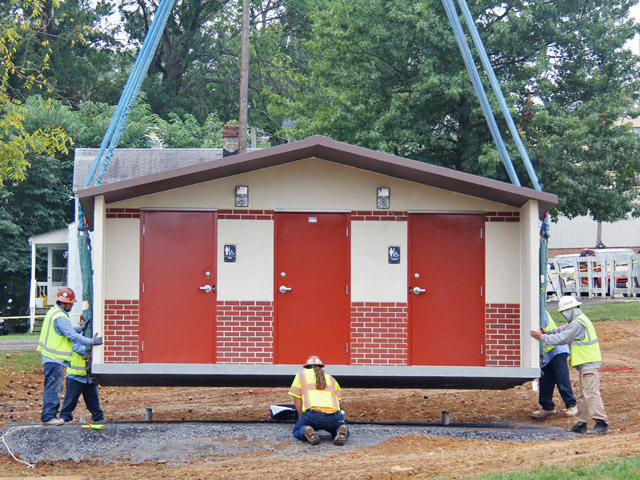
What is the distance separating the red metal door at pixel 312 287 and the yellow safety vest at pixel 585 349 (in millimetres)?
3241

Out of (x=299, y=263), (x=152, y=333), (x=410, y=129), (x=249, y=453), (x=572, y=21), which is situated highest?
(x=572, y=21)

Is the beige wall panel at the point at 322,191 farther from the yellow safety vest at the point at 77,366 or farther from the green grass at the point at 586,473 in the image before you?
the green grass at the point at 586,473

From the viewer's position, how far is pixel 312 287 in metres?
12.6

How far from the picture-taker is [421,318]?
12.6 metres

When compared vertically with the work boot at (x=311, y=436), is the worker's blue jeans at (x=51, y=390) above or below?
above

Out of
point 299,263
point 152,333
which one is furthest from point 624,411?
point 152,333

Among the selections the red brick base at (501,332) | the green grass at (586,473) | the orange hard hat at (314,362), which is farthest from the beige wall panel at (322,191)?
the green grass at (586,473)

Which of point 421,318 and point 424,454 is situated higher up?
point 421,318

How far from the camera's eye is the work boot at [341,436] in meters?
11.3

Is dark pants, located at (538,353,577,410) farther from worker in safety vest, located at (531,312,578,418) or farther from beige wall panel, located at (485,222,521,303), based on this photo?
beige wall panel, located at (485,222,521,303)

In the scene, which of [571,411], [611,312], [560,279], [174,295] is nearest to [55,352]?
[174,295]

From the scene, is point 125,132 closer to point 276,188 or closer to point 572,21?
point 572,21

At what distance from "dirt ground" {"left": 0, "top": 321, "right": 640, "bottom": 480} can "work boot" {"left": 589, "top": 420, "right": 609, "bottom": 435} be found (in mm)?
175

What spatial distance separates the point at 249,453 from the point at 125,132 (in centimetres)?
2517
